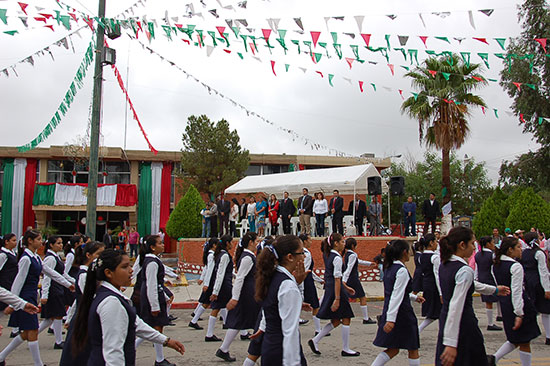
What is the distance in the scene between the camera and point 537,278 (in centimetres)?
723

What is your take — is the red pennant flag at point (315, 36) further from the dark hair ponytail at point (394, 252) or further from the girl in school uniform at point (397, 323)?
the girl in school uniform at point (397, 323)

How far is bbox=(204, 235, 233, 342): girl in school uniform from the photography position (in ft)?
25.5

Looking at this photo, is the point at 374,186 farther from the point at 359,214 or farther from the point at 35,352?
the point at 35,352

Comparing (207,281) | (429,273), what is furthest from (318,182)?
(429,273)

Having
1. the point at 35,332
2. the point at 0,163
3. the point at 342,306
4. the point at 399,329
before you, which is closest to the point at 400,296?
the point at 399,329

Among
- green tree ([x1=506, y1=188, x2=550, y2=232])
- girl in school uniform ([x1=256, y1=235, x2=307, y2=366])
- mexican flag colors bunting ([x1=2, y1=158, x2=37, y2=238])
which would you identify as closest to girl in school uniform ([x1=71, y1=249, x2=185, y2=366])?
girl in school uniform ([x1=256, y1=235, x2=307, y2=366])

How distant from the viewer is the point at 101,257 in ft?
11.5

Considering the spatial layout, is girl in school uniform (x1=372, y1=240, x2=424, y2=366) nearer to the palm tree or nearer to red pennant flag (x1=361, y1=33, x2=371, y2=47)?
red pennant flag (x1=361, y1=33, x2=371, y2=47)

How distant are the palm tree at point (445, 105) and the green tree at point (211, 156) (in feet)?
32.9

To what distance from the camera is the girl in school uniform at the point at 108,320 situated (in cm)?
312

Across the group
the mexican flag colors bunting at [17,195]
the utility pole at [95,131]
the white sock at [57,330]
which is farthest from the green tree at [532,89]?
the mexican flag colors bunting at [17,195]

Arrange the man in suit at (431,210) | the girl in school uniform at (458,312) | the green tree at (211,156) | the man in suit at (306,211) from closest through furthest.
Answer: the girl in school uniform at (458,312)
the man in suit at (431,210)
the man in suit at (306,211)
the green tree at (211,156)

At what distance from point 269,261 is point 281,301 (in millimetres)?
354

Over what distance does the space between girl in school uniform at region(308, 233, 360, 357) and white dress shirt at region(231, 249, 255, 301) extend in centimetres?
121
